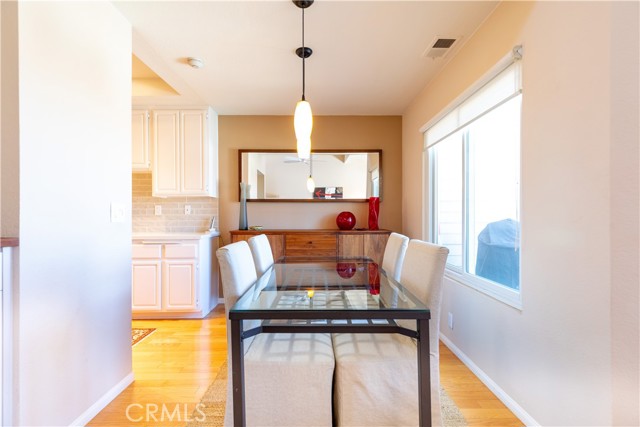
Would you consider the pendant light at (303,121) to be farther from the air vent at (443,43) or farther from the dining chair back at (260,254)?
the air vent at (443,43)

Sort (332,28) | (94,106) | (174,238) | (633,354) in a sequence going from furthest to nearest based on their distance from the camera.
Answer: (174,238) → (332,28) → (94,106) → (633,354)

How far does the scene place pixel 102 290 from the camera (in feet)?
5.66

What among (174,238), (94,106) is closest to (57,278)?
(94,106)

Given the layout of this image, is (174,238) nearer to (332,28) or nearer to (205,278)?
(205,278)

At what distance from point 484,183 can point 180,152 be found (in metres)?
3.18

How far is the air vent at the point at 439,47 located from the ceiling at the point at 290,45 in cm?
3

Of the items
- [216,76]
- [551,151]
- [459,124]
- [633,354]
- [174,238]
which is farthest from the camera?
[174,238]

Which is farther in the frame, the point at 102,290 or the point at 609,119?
the point at 102,290

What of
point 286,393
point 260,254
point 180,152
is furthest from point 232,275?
point 180,152

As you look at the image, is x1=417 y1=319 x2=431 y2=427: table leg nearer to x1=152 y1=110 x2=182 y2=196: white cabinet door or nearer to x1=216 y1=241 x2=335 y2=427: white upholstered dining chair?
x1=216 y1=241 x2=335 y2=427: white upholstered dining chair

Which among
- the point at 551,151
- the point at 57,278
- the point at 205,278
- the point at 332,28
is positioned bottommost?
the point at 205,278

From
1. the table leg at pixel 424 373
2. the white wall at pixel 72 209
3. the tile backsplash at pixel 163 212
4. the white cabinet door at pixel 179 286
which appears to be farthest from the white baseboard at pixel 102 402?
the tile backsplash at pixel 163 212

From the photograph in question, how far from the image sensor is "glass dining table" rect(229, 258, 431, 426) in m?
1.19

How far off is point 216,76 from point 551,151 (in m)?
2.65
